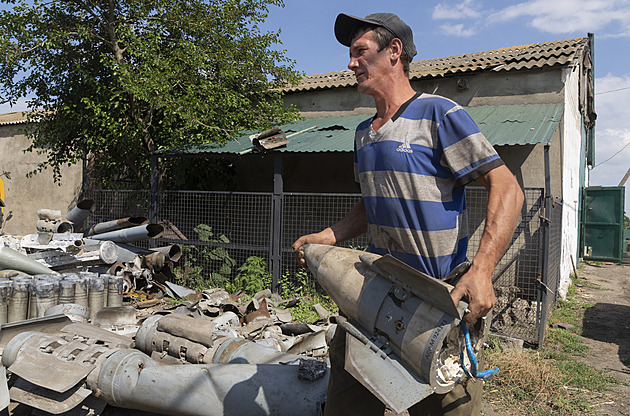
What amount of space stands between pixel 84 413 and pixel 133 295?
3.94 metres

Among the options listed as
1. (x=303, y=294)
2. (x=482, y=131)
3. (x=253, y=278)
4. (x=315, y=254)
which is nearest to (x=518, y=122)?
(x=482, y=131)

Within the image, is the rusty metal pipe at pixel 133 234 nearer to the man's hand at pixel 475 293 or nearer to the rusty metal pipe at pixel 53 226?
the rusty metal pipe at pixel 53 226

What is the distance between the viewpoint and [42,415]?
357cm

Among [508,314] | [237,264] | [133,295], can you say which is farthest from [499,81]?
[133,295]

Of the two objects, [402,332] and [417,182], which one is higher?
[417,182]

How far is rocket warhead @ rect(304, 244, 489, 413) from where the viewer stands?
161 centimetres

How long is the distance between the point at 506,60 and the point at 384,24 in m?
7.77

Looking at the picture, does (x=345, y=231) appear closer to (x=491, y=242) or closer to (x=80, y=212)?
(x=491, y=242)

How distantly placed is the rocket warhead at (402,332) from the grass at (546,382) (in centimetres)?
315

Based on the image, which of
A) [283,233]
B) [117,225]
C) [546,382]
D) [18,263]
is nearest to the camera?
[546,382]

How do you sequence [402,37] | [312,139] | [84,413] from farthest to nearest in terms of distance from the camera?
[312,139] → [84,413] → [402,37]

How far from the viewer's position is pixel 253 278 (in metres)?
7.97

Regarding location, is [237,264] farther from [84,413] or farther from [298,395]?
[298,395]

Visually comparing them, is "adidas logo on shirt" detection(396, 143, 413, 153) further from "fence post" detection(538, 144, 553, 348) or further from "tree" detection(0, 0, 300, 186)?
"tree" detection(0, 0, 300, 186)
